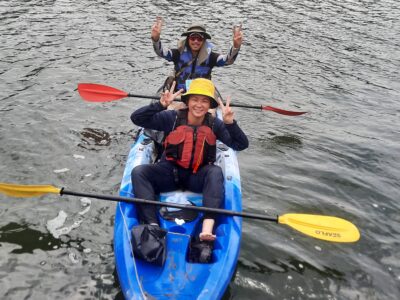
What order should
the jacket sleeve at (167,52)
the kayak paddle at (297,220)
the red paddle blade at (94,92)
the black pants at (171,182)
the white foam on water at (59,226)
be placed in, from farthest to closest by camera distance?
the jacket sleeve at (167,52) < the red paddle blade at (94,92) < the white foam on water at (59,226) < the black pants at (171,182) < the kayak paddle at (297,220)

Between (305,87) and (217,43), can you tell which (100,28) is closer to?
(217,43)

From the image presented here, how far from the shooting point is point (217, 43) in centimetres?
1262

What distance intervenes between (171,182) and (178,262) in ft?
3.67

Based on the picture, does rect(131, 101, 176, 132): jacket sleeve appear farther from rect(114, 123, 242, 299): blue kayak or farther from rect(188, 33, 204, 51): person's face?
rect(188, 33, 204, 51): person's face

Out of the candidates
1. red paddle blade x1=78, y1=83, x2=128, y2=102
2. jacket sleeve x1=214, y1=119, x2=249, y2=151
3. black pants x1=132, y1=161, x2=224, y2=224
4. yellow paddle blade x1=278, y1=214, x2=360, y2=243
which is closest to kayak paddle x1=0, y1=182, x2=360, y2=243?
yellow paddle blade x1=278, y1=214, x2=360, y2=243

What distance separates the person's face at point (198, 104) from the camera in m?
4.89

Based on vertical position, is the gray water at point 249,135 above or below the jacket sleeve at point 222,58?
below

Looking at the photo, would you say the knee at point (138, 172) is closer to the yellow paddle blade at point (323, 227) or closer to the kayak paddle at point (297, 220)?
the kayak paddle at point (297, 220)

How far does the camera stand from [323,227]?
4.45m

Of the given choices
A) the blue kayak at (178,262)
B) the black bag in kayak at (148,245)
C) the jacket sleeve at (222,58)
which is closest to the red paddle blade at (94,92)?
the jacket sleeve at (222,58)

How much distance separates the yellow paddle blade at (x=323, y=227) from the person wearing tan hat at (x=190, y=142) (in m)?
0.83

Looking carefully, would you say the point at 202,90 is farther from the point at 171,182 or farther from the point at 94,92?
the point at 94,92

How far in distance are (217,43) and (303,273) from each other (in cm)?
908

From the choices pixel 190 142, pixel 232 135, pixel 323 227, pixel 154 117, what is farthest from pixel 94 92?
pixel 323 227
